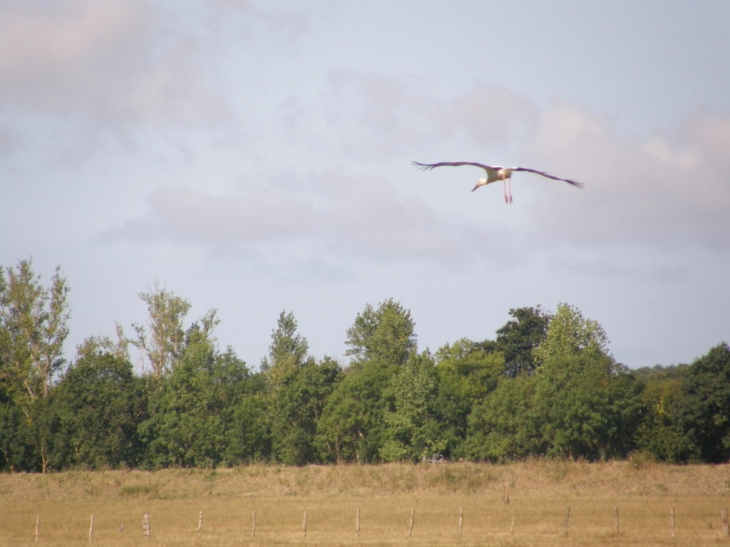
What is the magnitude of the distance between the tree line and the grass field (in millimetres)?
4211

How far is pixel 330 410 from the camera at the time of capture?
71.6m

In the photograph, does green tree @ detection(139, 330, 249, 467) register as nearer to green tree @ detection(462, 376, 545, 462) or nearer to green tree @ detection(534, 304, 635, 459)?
green tree @ detection(462, 376, 545, 462)

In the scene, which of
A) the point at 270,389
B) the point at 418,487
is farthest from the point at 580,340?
the point at 418,487

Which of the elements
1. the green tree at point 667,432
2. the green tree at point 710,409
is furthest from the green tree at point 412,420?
the green tree at point 710,409

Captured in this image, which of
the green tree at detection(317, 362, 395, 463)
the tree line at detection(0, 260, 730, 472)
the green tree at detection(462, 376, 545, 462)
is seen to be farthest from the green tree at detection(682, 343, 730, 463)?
the green tree at detection(317, 362, 395, 463)

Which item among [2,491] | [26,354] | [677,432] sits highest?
[26,354]

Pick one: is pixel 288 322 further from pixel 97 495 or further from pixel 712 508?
pixel 712 508

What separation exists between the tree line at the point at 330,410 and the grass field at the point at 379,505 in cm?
421

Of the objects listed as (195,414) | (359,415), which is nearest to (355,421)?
(359,415)

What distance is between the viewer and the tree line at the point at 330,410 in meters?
62.0

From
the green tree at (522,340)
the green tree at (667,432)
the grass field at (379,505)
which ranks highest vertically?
the green tree at (522,340)

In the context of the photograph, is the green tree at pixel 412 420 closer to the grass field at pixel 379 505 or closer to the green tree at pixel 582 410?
the grass field at pixel 379 505

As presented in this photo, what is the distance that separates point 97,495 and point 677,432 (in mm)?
39772

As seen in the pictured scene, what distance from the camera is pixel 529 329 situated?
110125mm
